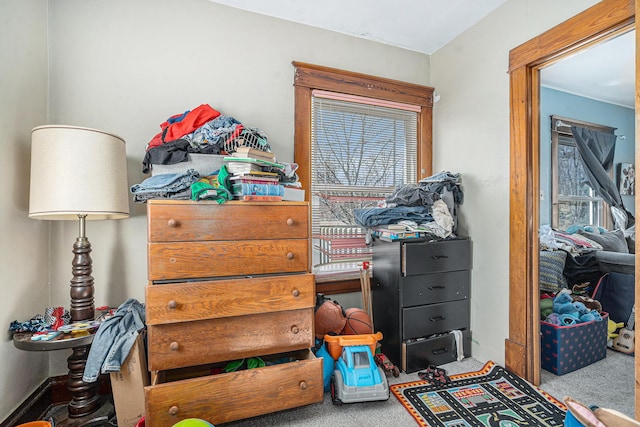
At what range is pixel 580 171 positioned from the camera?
2.45 metres

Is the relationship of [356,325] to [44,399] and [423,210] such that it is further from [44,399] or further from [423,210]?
[44,399]

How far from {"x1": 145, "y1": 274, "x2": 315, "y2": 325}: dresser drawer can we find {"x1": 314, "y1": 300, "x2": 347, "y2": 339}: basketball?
0.42 meters

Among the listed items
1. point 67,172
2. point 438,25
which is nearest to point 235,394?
point 67,172

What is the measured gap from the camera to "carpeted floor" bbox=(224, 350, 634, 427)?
1507 mm

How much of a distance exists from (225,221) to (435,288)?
1.52 m

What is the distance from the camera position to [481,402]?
1645 mm

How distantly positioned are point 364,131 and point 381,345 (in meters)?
1.73

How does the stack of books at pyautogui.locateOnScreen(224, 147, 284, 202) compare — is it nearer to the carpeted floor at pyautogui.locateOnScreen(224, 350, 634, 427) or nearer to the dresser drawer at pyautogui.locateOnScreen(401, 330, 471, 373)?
the carpeted floor at pyautogui.locateOnScreen(224, 350, 634, 427)

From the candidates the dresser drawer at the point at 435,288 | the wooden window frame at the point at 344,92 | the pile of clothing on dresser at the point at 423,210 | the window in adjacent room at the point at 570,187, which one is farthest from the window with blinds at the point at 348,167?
the window in adjacent room at the point at 570,187

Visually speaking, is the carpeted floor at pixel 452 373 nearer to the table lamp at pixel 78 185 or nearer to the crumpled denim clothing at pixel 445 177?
the table lamp at pixel 78 185

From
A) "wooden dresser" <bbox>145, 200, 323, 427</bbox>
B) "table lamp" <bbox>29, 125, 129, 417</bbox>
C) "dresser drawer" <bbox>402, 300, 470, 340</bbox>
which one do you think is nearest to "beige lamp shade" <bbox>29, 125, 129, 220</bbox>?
"table lamp" <bbox>29, 125, 129, 417</bbox>

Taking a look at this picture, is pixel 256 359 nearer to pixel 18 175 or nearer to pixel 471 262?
pixel 18 175

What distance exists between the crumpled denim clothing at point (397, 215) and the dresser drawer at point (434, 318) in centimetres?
63

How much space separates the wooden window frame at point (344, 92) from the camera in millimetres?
2230
